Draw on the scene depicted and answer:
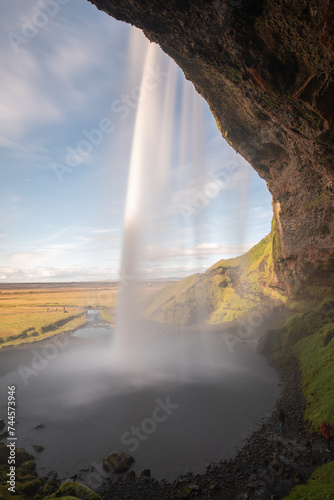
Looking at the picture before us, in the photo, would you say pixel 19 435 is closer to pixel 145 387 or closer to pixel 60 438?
pixel 60 438

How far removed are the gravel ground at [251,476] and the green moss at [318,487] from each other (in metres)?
0.86

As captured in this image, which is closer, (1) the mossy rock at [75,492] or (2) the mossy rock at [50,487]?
(1) the mossy rock at [75,492]

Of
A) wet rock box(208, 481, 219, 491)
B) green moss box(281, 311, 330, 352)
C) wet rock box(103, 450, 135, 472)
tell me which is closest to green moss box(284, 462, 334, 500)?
wet rock box(208, 481, 219, 491)

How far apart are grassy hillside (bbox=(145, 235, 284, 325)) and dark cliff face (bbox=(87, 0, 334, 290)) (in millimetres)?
27648

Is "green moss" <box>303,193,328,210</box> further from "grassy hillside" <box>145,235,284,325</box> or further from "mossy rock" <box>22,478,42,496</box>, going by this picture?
"mossy rock" <box>22,478,42,496</box>

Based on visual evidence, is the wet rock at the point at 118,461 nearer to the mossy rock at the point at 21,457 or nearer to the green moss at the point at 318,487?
the mossy rock at the point at 21,457

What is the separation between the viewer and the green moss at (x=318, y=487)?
11.3 metres

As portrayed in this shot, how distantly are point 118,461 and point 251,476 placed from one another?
8677 mm

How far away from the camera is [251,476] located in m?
15.0

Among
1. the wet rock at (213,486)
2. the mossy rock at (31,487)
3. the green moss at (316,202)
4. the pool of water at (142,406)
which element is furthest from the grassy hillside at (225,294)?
the mossy rock at (31,487)

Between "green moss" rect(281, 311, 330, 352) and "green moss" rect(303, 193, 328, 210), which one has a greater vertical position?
"green moss" rect(303, 193, 328, 210)

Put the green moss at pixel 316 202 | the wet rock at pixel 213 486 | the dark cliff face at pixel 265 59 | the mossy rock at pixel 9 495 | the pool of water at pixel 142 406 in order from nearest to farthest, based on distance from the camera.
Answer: the dark cliff face at pixel 265 59 < the mossy rock at pixel 9 495 < the wet rock at pixel 213 486 < the pool of water at pixel 142 406 < the green moss at pixel 316 202

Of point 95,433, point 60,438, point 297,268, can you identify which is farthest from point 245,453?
point 297,268

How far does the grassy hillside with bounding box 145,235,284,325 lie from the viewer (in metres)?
55.3
